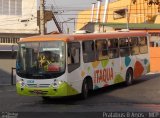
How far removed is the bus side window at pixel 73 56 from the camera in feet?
56.7

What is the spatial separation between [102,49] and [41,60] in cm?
375

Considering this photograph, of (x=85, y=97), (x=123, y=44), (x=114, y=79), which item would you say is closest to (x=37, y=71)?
(x=85, y=97)

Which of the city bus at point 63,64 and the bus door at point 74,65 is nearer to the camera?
the city bus at point 63,64

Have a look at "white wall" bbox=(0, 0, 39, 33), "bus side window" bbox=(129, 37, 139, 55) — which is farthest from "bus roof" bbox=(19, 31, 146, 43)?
"white wall" bbox=(0, 0, 39, 33)

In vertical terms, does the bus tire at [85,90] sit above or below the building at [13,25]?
below

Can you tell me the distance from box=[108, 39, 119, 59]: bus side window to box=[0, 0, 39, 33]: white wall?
57.3 feet

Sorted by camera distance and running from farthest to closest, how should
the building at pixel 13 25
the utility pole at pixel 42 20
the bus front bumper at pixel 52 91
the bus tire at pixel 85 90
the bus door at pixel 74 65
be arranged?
the building at pixel 13 25
the utility pole at pixel 42 20
the bus tire at pixel 85 90
the bus door at pixel 74 65
the bus front bumper at pixel 52 91

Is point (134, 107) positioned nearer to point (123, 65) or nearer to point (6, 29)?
Answer: point (123, 65)

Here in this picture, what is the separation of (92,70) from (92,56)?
596 mm

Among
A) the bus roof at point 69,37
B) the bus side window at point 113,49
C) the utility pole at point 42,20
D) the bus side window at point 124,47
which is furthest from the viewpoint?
the utility pole at point 42,20

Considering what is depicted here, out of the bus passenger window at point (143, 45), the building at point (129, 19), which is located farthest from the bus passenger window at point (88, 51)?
the building at point (129, 19)

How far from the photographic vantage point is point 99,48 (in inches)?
780

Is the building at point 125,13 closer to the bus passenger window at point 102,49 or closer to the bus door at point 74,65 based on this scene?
the bus passenger window at point 102,49

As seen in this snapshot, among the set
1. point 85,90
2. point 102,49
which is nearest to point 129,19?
Answer: point 102,49
